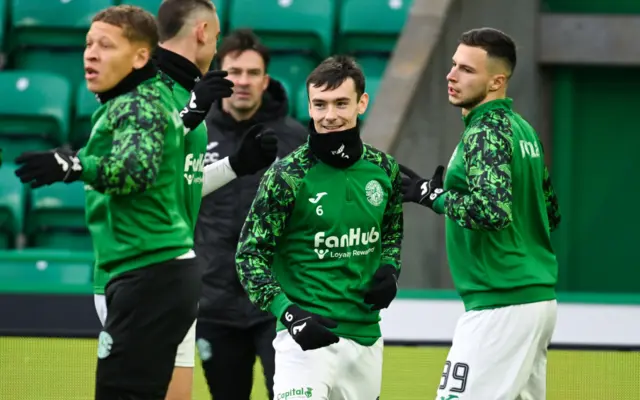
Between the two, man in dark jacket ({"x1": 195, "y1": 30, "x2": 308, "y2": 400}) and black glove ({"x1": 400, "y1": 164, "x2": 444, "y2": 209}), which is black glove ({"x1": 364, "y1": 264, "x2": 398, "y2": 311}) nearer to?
black glove ({"x1": 400, "y1": 164, "x2": 444, "y2": 209})

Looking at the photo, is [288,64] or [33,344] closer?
[33,344]

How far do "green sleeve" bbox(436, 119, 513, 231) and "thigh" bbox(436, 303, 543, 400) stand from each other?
1.24 ft

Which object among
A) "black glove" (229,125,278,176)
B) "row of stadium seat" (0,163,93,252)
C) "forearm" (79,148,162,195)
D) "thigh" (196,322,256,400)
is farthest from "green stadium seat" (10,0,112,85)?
"forearm" (79,148,162,195)

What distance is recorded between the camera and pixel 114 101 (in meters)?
4.07

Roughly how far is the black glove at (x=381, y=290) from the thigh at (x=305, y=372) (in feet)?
0.62

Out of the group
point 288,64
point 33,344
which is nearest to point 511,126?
point 33,344

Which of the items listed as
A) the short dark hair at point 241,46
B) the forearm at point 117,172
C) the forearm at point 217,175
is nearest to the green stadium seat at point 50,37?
the short dark hair at point 241,46

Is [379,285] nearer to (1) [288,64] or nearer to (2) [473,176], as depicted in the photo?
(2) [473,176]

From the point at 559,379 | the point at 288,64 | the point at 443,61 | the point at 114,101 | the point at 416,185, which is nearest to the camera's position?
the point at 114,101

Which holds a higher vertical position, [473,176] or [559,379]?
[473,176]

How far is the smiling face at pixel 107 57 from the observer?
13.5ft

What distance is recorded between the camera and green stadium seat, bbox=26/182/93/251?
28.5 feet

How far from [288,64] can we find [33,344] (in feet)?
13.0

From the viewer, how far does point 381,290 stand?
4555 millimetres
